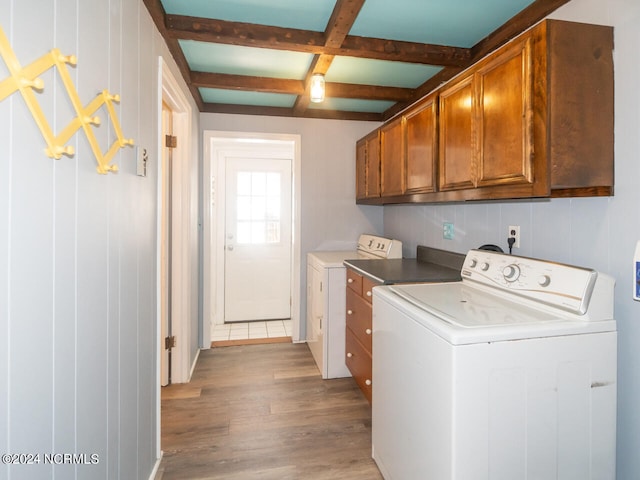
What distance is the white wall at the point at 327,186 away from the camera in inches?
135

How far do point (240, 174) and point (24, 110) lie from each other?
131 inches

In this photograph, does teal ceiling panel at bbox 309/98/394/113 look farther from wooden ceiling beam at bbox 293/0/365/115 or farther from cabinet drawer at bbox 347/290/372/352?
cabinet drawer at bbox 347/290/372/352

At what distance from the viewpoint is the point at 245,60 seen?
2.38 m

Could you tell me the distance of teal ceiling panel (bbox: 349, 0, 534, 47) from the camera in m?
1.72

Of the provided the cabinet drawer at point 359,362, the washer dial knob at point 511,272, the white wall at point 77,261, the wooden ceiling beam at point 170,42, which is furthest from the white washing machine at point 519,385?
the wooden ceiling beam at point 170,42

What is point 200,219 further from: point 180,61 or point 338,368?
point 338,368

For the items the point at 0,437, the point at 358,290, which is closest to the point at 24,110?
the point at 0,437

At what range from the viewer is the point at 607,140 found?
133 cm

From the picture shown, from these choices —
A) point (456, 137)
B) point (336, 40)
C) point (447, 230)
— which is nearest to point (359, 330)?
point (447, 230)

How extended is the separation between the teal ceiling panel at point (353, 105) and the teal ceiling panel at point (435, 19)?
3.52ft

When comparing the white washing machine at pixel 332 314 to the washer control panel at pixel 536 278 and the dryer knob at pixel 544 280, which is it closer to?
the washer control panel at pixel 536 278

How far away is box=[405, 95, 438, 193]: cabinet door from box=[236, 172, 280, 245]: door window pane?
212 cm

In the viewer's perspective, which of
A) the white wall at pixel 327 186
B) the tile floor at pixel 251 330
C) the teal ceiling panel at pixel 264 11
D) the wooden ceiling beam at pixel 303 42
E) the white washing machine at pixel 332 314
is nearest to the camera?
the teal ceiling panel at pixel 264 11

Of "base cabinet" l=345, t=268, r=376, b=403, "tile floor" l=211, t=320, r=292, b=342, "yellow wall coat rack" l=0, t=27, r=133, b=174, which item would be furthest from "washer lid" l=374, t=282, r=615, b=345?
"tile floor" l=211, t=320, r=292, b=342
